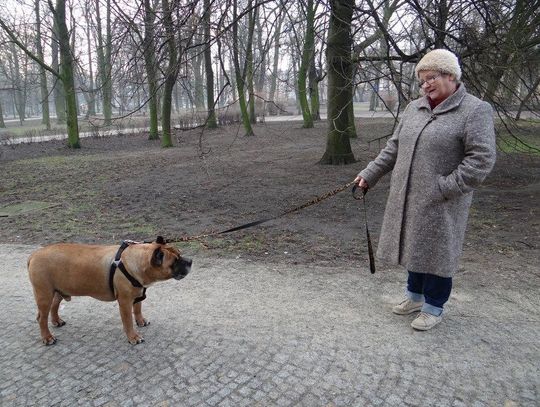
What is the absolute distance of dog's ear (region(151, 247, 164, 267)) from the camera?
3334mm

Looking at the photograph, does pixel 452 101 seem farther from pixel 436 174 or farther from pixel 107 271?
pixel 107 271

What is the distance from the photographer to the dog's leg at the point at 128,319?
11.5ft

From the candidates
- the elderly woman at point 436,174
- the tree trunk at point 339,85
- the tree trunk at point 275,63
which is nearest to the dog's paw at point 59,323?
Answer: the elderly woman at point 436,174

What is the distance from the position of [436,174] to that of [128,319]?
261 cm

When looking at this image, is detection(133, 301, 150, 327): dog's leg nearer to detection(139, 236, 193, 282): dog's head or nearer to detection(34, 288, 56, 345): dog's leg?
detection(139, 236, 193, 282): dog's head

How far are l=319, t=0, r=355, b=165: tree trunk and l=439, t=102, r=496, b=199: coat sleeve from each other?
20.7ft

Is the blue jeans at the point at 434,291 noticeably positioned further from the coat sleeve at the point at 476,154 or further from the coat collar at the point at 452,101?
the coat collar at the point at 452,101

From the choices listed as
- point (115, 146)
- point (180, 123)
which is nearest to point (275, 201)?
point (115, 146)

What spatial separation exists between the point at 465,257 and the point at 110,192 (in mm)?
7637

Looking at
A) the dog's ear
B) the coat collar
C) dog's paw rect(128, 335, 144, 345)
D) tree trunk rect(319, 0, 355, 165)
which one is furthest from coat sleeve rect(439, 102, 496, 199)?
tree trunk rect(319, 0, 355, 165)

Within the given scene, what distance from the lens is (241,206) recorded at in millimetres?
8609

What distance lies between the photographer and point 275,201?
8891 mm

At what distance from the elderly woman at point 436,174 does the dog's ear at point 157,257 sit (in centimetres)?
180

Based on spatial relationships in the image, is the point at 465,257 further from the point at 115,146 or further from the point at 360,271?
the point at 115,146
